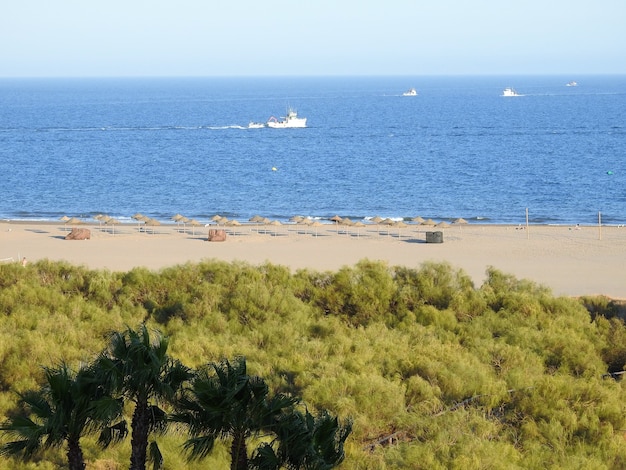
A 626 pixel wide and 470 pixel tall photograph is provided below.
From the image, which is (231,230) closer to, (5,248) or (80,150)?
(5,248)

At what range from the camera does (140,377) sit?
8844 mm

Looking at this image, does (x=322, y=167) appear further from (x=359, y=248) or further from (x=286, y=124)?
(x=286, y=124)

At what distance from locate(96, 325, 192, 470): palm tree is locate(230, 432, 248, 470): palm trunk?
0.73 meters

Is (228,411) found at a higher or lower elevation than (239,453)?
higher

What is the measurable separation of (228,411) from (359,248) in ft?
76.3

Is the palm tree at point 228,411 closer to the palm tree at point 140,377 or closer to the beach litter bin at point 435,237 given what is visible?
the palm tree at point 140,377

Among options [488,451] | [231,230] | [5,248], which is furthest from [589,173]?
[488,451]

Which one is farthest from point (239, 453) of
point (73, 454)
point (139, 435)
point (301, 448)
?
point (73, 454)

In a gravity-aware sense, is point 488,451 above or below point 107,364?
below

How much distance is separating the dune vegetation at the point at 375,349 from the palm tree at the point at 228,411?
49cm

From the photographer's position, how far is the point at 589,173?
61812 millimetres

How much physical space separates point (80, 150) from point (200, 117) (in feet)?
151

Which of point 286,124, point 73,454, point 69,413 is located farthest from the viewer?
point 286,124

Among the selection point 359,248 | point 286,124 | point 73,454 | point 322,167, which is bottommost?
point 322,167
